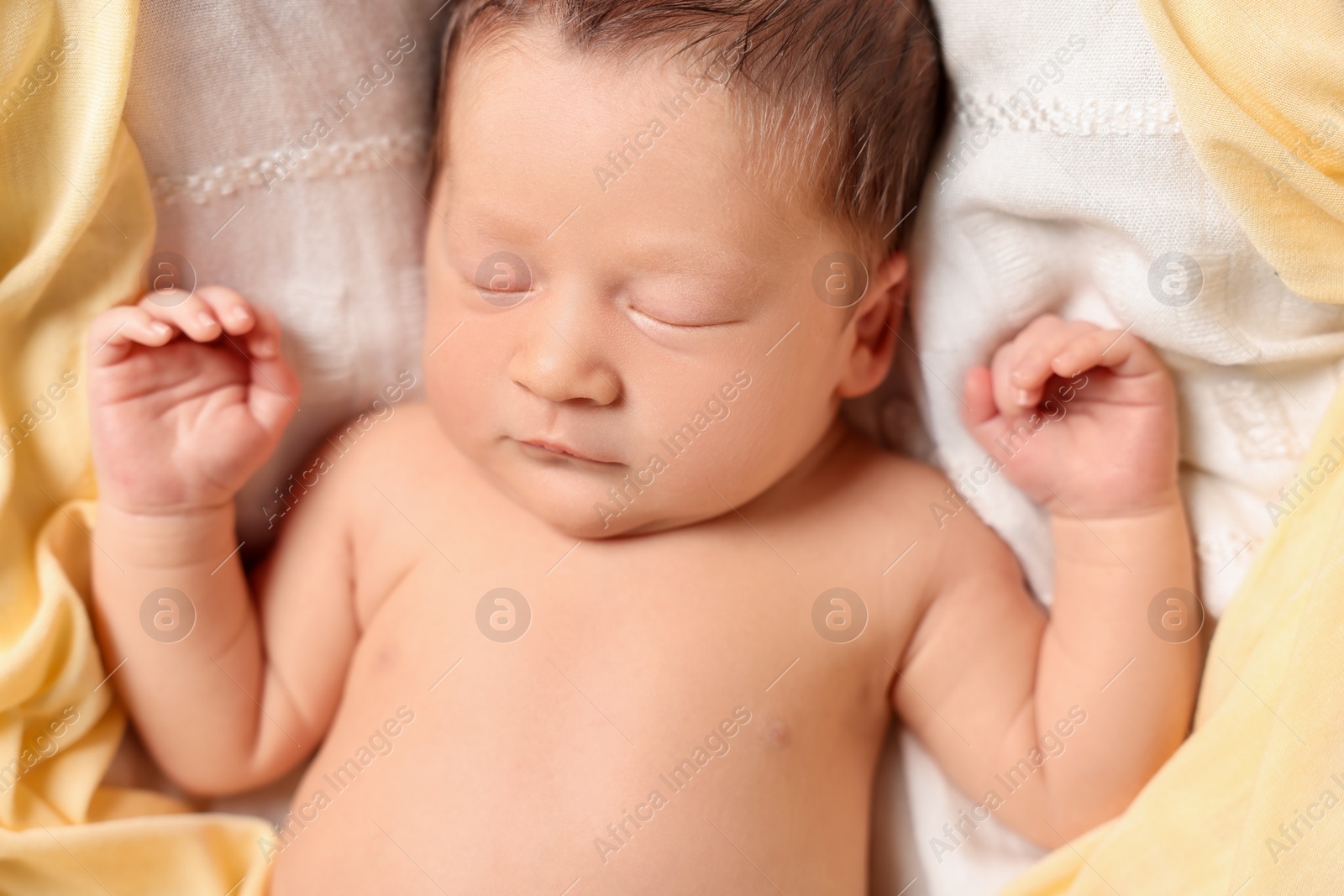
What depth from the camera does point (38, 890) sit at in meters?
1.43

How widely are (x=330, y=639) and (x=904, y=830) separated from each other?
0.86 meters

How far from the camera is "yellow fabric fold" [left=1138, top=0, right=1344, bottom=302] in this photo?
1.24 metres

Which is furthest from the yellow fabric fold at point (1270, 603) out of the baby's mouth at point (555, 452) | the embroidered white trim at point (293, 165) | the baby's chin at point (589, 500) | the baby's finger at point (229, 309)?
the baby's finger at point (229, 309)

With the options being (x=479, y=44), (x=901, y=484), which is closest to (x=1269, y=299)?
(x=901, y=484)

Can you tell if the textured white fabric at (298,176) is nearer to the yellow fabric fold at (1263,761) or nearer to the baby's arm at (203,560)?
the baby's arm at (203,560)

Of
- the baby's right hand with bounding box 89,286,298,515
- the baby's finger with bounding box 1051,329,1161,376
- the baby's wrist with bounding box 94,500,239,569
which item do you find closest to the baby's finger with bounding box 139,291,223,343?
the baby's right hand with bounding box 89,286,298,515

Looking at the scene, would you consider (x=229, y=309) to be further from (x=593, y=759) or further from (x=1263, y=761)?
(x=1263, y=761)

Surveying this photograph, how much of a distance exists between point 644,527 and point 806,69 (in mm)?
599

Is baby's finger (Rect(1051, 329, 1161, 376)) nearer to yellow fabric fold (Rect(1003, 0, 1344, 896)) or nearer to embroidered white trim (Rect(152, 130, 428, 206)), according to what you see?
yellow fabric fold (Rect(1003, 0, 1344, 896))

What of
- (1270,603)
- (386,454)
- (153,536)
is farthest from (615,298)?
(1270,603)

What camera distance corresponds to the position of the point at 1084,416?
4.89 feet

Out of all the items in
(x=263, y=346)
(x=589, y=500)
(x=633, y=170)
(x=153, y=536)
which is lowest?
(x=589, y=500)

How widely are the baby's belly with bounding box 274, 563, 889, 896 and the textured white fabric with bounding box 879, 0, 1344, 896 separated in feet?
1.04

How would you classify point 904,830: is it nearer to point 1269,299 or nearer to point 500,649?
point 500,649
